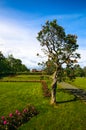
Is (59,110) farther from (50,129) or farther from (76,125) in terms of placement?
(50,129)

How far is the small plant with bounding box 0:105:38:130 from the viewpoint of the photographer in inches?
545

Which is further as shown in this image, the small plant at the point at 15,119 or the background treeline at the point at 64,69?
the background treeline at the point at 64,69

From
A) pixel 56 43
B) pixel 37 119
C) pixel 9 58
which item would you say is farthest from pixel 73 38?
pixel 9 58

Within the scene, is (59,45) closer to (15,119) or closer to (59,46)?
(59,46)

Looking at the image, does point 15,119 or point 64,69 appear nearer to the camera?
point 15,119

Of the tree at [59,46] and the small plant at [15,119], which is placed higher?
the tree at [59,46]

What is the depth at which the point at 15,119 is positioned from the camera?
1516 centimetres

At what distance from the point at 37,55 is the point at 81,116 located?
10.9m

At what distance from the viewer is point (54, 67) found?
26219mm

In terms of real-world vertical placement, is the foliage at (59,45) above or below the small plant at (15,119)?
above

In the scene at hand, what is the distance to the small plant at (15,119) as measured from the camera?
45.4ft

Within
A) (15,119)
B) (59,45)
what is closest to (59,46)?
(59,45)

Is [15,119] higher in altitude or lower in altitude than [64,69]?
lower

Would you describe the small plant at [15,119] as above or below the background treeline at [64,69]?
below
